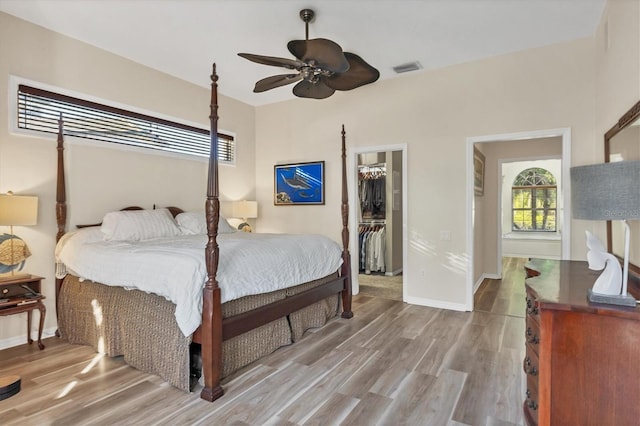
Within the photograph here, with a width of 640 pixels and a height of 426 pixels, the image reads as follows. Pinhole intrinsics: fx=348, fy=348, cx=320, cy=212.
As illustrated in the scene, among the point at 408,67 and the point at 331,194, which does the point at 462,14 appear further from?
the point at 331,194

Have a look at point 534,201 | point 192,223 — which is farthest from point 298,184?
point 534,201

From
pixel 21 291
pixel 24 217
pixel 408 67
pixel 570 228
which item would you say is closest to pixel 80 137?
pixel 24 217

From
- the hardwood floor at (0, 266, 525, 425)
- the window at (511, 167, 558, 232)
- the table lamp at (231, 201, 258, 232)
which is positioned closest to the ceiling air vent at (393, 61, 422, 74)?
the table lamp at (231, 201, 258, 232)

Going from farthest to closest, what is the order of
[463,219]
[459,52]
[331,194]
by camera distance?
[331,194], [463,219], [459,52]

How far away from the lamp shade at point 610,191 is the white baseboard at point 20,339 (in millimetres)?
4540

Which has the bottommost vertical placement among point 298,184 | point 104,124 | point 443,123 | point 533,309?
point 533,309

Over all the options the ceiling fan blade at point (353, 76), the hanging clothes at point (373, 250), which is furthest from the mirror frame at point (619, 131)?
the hanging clothes at point (373, 250)

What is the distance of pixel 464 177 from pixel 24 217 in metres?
4.64

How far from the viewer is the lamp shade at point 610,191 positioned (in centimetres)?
130

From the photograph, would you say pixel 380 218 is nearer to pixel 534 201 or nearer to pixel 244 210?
pixel 244 210

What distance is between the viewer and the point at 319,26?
11.5 feet

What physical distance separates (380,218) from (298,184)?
208cm

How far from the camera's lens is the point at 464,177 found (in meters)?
4.38

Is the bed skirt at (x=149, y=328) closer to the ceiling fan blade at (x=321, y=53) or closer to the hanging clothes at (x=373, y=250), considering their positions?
the ceiling fan blade at (x=321, y=53)
